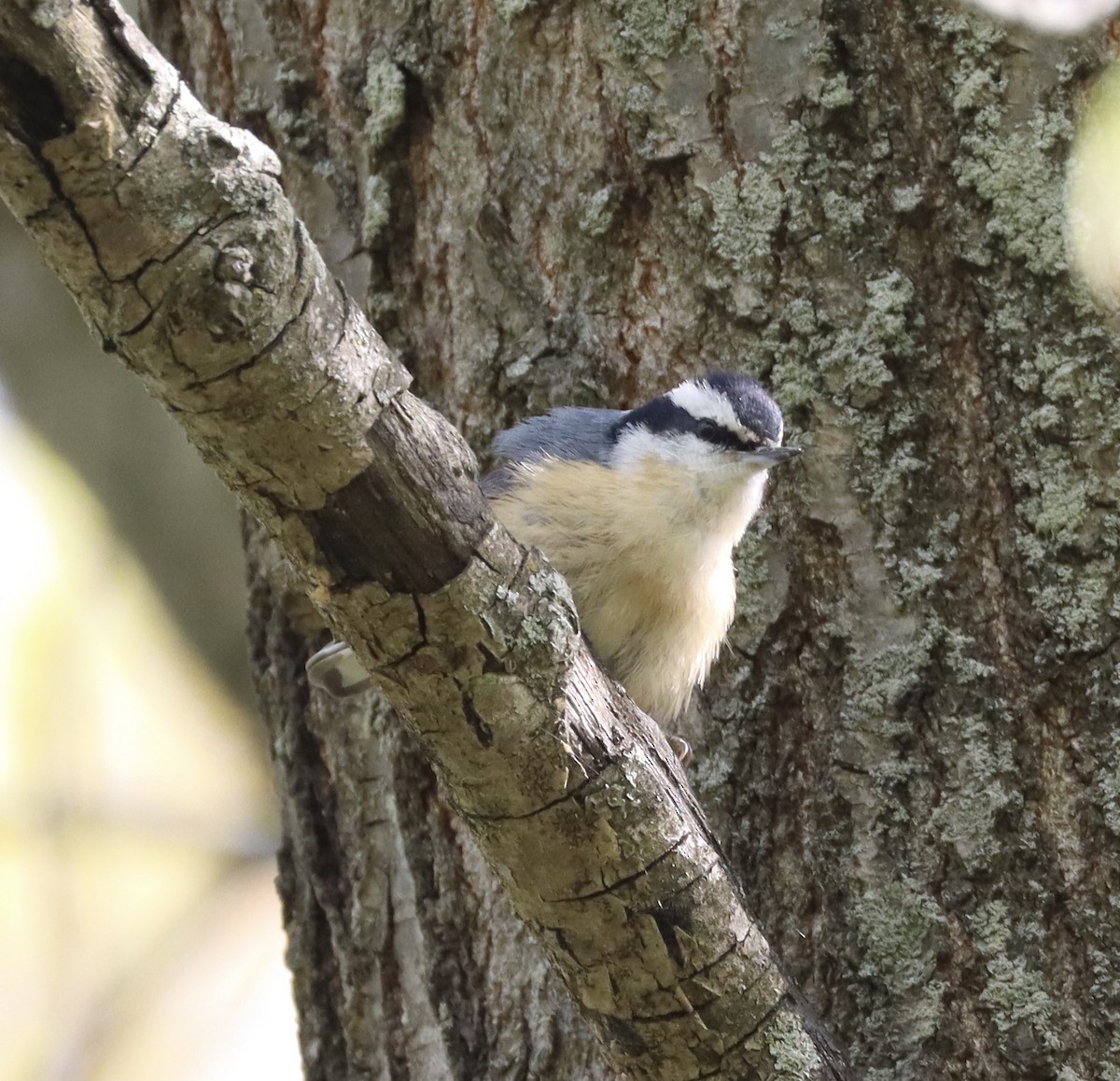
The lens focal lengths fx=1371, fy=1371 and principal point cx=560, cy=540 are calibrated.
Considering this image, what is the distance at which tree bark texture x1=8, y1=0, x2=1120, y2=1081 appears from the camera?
1.89 metres

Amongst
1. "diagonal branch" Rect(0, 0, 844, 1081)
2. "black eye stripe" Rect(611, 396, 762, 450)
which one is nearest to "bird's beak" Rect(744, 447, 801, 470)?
"black eye stripe" Rect(611, 396, 762, 450)

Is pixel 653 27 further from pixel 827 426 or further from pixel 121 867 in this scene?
pixel 121 867

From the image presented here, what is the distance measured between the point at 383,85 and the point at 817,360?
91 cm

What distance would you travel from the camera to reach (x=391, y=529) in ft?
4.34

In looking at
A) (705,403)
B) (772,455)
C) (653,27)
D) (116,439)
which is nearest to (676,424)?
(705,403)

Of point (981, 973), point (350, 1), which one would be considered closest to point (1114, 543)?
point (981, 973)

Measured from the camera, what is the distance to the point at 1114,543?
188 centimetres

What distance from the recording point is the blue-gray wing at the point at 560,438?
233 centimetres

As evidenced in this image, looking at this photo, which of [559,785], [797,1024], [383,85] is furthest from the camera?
[383,85]

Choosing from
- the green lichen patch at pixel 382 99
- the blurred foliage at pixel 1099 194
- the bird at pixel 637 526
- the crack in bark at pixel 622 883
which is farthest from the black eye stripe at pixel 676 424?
the crack in bark at pixel 622 883

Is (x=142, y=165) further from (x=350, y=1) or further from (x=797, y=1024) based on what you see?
(x=350, y=1)

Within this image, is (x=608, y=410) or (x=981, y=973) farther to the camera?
(x=608, y=410)

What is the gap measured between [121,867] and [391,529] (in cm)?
310

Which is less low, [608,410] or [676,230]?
[676,230]
